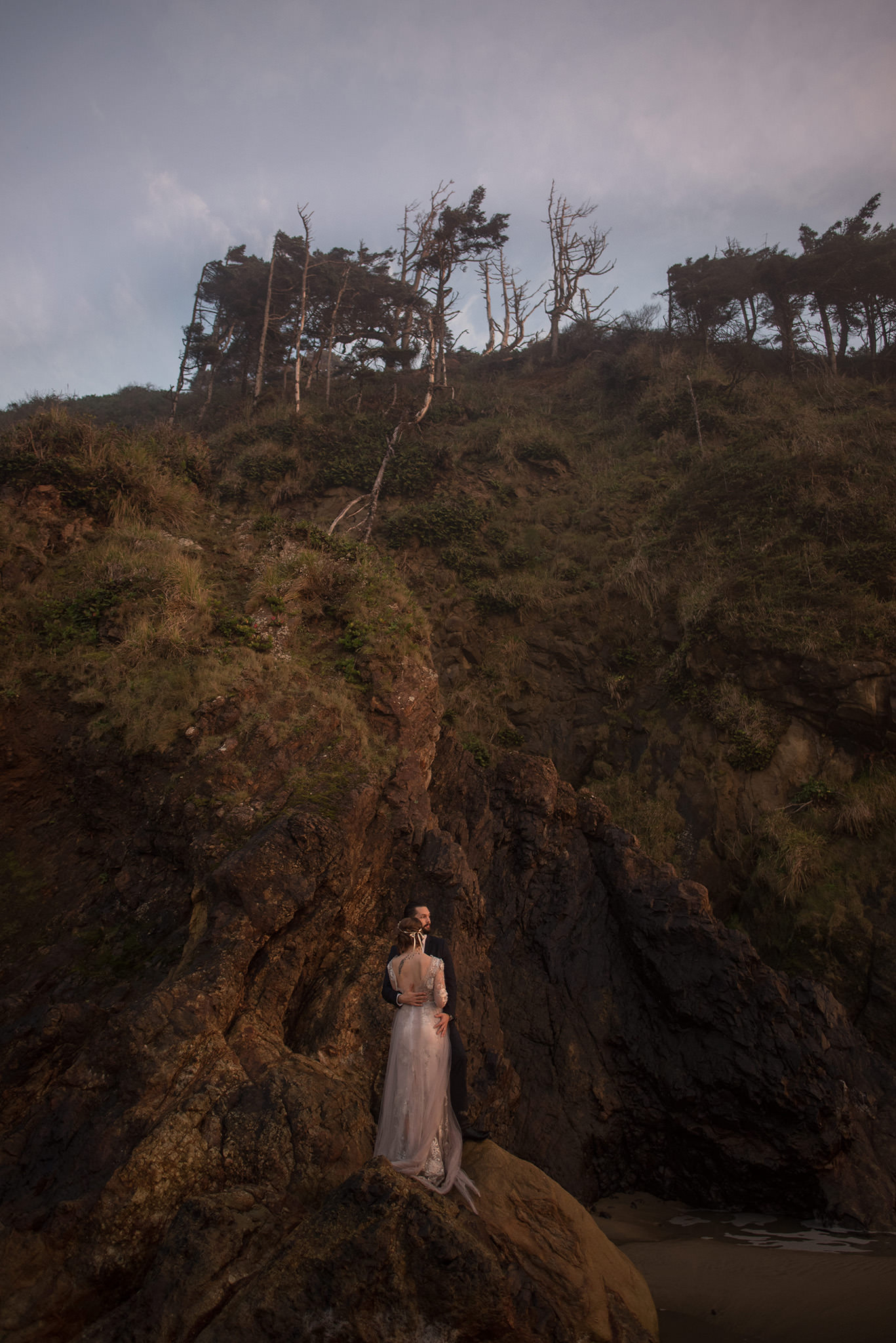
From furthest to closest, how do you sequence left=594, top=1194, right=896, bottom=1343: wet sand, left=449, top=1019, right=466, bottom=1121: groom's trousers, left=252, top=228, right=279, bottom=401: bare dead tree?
left=252, top=228, right=279, bottom=401: bare dead tree < left=449, top=1019, right=466, bottom=1121: groom's trousers < left=594, top=1194, right=896, bottom=1343: wet sand

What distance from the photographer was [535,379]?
2866 centimetres

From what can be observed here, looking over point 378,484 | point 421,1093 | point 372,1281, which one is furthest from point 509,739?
point 372,1281

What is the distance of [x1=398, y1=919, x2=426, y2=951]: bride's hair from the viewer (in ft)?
16.9

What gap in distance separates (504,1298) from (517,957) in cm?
461

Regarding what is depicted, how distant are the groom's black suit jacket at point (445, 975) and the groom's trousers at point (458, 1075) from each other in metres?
0.16

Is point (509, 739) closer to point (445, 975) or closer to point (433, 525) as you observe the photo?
point (433, 525)

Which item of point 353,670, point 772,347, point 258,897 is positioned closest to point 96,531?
point 353,670

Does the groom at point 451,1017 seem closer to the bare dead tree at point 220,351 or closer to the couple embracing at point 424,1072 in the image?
the couple embracing at point 424,1072

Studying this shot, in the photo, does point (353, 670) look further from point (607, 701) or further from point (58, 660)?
point (607, 701)

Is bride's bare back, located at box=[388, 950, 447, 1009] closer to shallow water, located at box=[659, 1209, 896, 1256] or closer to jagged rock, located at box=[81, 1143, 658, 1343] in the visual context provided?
jagged rock, located at box=[81, 1143, 658, 1343]

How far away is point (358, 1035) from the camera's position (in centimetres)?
610

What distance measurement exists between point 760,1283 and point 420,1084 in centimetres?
264

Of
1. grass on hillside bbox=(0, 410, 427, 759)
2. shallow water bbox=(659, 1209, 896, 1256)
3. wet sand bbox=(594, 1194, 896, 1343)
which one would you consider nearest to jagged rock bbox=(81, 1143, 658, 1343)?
wet sand bbox=(594, 1194, 896, 1343)

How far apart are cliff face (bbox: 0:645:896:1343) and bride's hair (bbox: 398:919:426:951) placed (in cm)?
144
